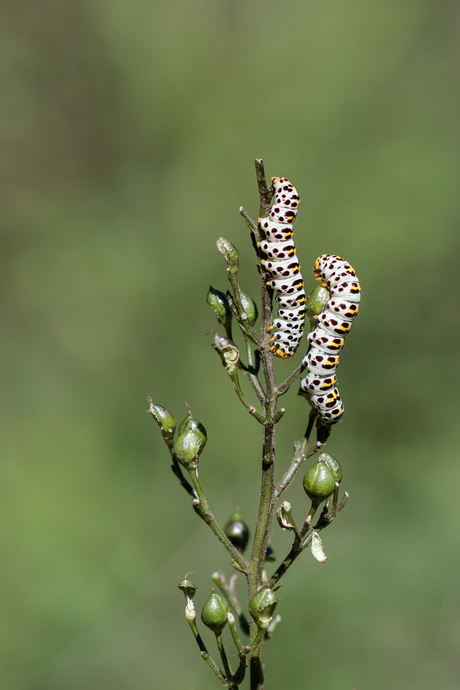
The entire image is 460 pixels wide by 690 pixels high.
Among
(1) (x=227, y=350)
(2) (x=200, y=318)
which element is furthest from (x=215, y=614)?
(2) (x=200, y=318)

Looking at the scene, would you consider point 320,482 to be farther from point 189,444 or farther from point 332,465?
point 189,444

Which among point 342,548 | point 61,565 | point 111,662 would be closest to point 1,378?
point 61,565

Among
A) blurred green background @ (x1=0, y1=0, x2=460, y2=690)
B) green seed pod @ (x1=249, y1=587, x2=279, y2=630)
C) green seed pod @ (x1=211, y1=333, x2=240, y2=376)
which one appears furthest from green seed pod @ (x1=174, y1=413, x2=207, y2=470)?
blurred green background @ (x1=0, y1=0, x2=460, y2=690)

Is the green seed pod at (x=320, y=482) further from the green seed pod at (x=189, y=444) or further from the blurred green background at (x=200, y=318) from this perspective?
the blurred green background at (x=200, y=318)

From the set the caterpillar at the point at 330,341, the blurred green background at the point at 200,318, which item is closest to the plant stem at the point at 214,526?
the caterpillar at the point at 330,341

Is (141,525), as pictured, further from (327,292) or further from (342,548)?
(327,292)

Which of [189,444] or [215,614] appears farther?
[189,444]
